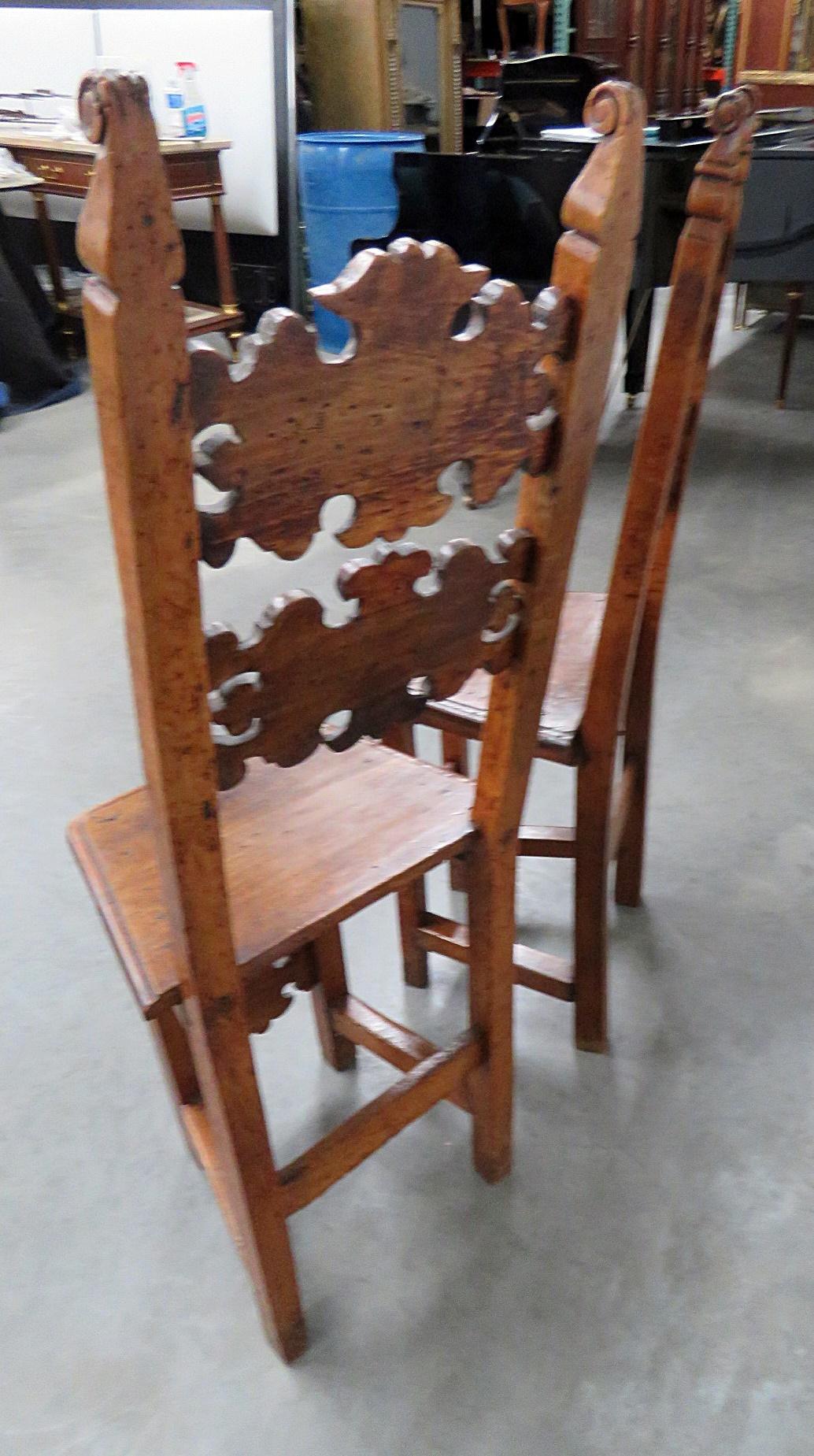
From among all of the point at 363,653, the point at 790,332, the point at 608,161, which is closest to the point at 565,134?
the point at 790,332

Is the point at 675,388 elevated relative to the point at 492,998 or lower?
elevated

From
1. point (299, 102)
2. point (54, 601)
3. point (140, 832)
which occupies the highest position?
point (299, 102)

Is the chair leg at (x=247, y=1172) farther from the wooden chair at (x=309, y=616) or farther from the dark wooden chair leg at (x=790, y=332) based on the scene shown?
the dark wooden chair leg at (x=790, y=332)

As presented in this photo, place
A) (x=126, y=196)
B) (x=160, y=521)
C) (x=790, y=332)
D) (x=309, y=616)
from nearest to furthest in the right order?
1. (x=126, y=196)
2. (x=160, y=521)
3. (x=309, y=616)
4. (x=790, y=332)

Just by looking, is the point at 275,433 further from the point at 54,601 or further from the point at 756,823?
the point at 54,601

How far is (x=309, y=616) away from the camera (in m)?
0.78

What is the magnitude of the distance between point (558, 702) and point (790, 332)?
305cm

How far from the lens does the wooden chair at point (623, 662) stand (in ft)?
3.64

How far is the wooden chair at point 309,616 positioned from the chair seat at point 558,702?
14cm

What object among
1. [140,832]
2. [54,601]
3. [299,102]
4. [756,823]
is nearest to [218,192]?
[299,102]

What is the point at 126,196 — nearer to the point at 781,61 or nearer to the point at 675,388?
the point at 675,388

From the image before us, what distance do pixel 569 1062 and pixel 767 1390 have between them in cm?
47

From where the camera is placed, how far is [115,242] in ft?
1.87

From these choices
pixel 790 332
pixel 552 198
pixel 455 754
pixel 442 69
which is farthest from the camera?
pixel 442 69
